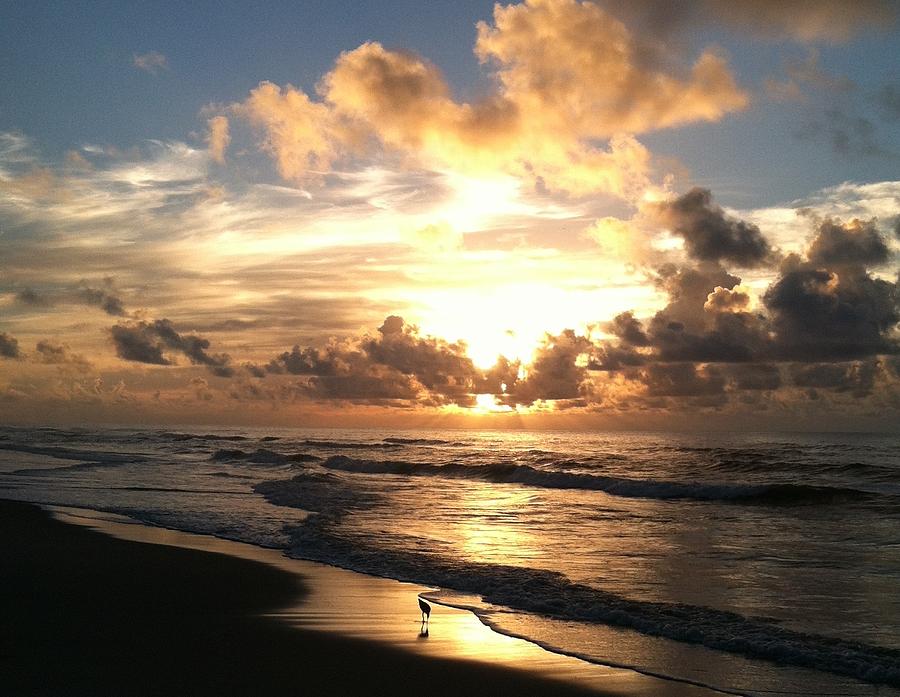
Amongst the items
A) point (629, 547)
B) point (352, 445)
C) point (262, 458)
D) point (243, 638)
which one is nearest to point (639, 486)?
point (629, 547)

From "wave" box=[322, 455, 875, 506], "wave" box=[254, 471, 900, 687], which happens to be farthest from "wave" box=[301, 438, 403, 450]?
"wave" box=[254, 471, 900, 687]

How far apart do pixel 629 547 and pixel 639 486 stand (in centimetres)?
1985

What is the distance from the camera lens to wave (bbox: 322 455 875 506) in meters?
32.7

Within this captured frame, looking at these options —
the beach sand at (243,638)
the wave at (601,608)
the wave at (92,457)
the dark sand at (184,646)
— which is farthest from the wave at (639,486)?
the dark sand at (184,646)

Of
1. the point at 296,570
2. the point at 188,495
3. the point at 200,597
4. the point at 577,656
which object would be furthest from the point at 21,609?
the point at 188,495

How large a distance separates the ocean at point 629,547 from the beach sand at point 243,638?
956 millimetres

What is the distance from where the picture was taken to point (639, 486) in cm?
3769

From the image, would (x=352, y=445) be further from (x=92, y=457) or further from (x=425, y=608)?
(x=425, y=608)

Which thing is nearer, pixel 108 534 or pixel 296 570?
pixel 296 570

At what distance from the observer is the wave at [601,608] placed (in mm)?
9625

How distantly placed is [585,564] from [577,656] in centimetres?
636

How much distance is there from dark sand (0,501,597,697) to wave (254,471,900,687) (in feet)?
8.57

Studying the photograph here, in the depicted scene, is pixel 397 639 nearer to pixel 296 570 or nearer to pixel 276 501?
pixel 296 570

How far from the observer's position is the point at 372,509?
2684 cm
